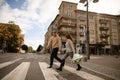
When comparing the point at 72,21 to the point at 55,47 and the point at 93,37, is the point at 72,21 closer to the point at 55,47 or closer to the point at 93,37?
the point at 93,37

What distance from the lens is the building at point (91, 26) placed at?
5081 centimetres

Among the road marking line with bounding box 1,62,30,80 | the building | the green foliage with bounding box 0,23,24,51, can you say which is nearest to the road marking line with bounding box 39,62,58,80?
the road marking line with bounding box 1,62,30,80

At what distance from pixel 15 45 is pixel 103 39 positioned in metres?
32.2

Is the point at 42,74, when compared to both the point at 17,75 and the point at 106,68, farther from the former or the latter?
the point at 106,68

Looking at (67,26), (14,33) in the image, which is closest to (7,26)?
(14,33)

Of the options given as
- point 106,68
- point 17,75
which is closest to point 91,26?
point 106,68

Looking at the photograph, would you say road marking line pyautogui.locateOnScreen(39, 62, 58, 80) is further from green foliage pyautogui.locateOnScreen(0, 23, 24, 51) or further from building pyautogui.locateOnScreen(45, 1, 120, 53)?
green foliage pyautogui.locateOnScreen(0, 23, 24, 51)

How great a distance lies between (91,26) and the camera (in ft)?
Answer: 176

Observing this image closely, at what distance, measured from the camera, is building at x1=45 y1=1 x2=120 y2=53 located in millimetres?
50812

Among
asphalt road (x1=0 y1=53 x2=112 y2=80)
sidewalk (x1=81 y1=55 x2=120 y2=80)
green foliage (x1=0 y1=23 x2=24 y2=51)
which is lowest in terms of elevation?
sidewalk (x1=81 y1=55 x2=120 y2=80)

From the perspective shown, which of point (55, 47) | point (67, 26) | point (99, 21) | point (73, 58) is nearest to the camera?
point (73, 58)

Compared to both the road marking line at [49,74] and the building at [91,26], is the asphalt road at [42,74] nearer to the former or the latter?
the road marking line at [49,74]

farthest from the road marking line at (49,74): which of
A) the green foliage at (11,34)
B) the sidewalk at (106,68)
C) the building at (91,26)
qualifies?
the green foliage at (11,34)

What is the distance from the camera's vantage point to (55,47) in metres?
7.47
